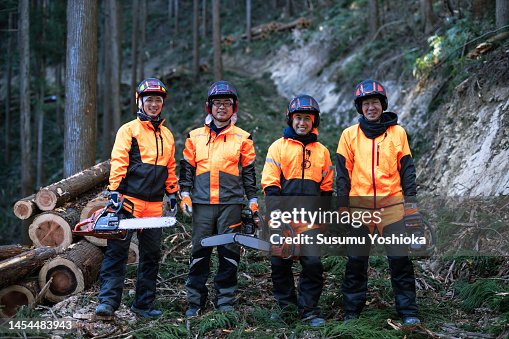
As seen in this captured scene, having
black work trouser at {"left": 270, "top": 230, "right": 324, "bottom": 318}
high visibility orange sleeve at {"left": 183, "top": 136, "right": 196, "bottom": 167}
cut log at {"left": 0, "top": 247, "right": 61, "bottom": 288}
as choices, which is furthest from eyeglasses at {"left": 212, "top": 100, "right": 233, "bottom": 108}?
cut log at {"left": 0, "top": 247, "right": 61, "bottom": 288}

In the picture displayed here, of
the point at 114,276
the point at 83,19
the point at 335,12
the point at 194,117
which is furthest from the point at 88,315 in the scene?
the point at 335,12

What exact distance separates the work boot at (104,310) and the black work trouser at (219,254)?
0.86 metres

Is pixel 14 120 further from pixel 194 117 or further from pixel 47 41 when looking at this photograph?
pixel 194 117

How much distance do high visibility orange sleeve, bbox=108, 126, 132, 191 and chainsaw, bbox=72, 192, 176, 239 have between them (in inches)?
5.5

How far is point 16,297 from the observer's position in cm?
564

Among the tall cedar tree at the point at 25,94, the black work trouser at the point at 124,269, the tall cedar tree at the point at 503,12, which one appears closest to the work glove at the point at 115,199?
the black work trouser at the point at 124,269

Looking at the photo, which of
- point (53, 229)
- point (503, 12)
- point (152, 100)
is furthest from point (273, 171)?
point (503, 12)

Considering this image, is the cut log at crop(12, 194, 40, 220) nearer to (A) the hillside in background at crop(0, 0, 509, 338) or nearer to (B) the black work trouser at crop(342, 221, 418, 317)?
(A) the hillside in background at crop(0, 0, 509, 338)

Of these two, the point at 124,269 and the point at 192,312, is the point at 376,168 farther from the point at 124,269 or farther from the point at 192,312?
the point at 124,269

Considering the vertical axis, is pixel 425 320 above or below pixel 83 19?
below

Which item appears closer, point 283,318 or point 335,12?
point 283,318

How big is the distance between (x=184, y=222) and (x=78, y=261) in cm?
257

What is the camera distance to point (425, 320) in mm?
4891

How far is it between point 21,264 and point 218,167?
2603 mm
